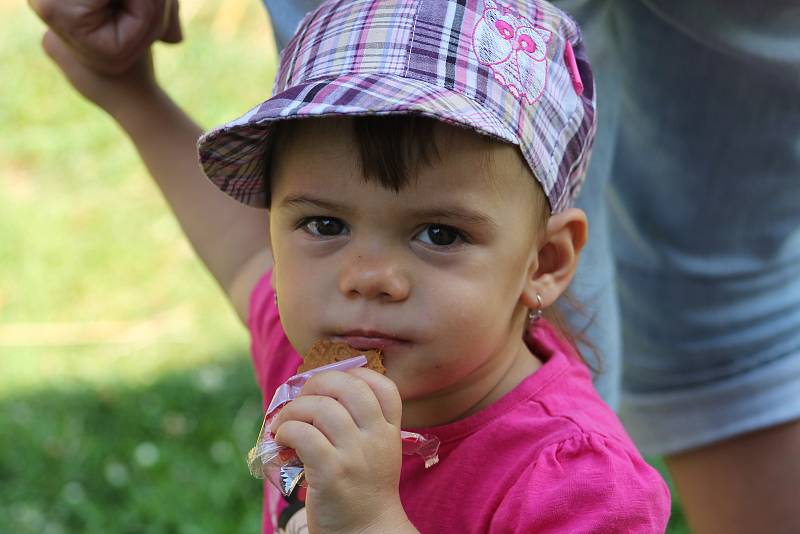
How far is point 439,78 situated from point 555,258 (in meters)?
0.37

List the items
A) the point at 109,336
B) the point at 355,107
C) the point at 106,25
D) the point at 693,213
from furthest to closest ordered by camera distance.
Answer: the point at 109,336 → the point at 693,213 → the point at 106,25 → the point at 355,107

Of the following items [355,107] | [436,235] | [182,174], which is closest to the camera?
[355,107]

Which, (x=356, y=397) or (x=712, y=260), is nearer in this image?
(x=356, y=397)

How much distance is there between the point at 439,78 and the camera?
1543 mm

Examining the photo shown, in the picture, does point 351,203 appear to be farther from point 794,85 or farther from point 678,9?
point 794,85

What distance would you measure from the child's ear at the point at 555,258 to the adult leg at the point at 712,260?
0.57m

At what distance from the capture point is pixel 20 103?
5.46m

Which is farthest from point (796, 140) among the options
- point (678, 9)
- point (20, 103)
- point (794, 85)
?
point (20, 103)

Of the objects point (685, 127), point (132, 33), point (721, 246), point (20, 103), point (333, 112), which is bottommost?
point (20, 103)

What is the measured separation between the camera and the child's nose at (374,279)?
1.51 m

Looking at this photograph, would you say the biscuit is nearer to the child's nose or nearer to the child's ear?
the child's nose

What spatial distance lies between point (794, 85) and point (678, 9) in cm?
27

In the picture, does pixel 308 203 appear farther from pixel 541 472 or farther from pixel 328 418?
pixel 541 472

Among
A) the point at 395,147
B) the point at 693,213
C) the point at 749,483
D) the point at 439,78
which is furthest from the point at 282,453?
the point at 749,483
